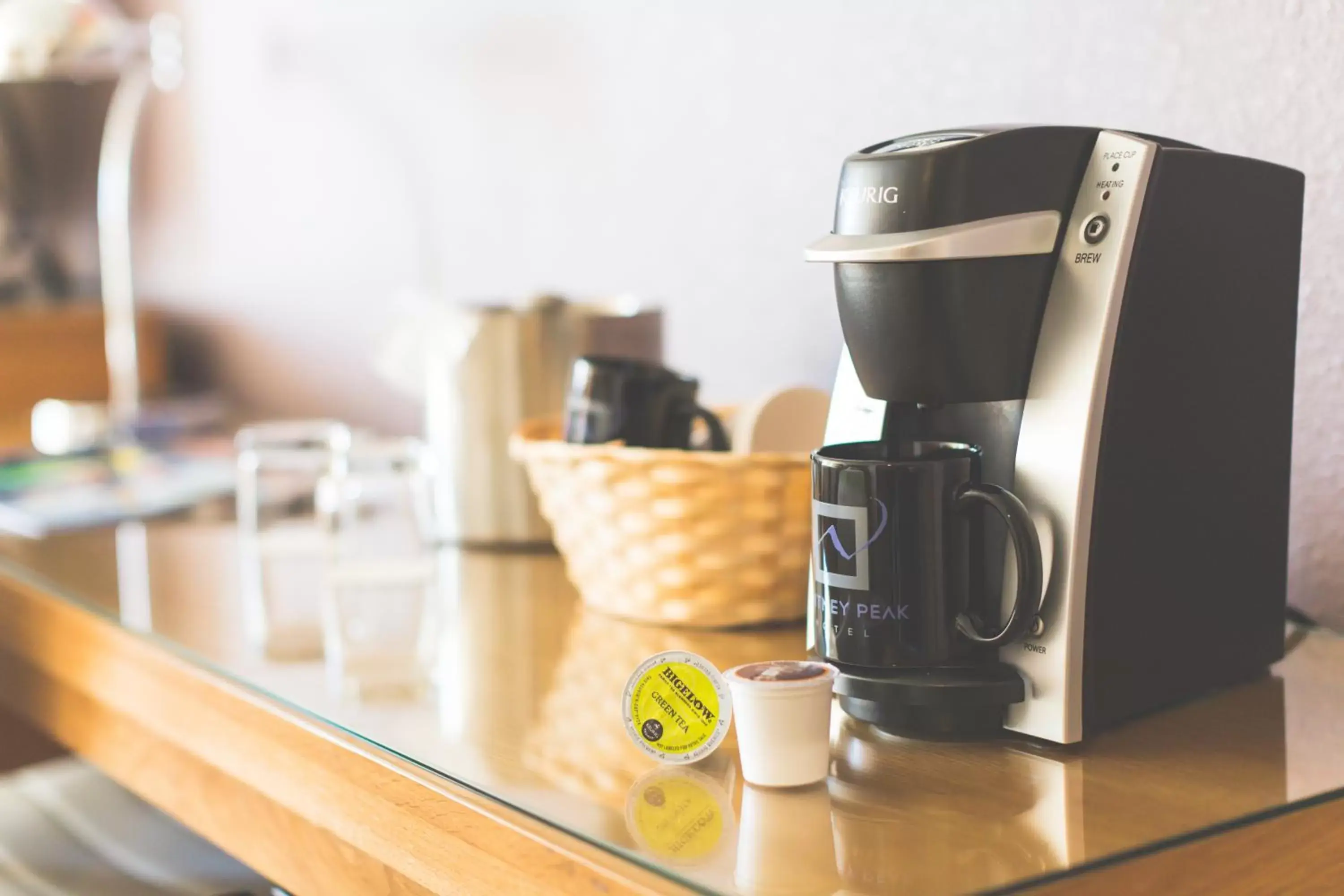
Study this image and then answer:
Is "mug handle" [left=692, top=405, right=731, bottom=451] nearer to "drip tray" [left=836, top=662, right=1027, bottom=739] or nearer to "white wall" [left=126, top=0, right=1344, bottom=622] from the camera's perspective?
"white wall" [left=126, top=0, right=1344, bottom=622]

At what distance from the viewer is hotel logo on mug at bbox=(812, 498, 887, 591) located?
724 mm

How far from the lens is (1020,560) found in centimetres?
69

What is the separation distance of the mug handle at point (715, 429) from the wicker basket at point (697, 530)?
9 centimetres


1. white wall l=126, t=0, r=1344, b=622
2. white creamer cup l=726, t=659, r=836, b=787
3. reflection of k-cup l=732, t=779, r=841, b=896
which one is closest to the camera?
reflection of k-cup l=732, t=779, r=841, b=896

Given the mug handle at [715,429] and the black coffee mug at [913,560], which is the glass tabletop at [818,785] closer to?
the black coffee mug at [913,560]

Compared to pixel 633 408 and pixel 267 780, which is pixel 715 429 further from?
pixel 267 780

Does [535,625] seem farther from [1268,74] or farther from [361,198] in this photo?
[361,198]

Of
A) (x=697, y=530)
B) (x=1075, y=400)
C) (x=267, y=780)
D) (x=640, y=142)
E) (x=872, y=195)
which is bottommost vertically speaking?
(x=267, y=780)

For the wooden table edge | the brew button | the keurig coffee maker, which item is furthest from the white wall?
the wooden table edge

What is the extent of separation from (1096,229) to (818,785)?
30 centimetres

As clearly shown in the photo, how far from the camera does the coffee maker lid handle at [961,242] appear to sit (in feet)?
2.21

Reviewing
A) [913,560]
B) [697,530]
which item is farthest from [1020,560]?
[697,530]

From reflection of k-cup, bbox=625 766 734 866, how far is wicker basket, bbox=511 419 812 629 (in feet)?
0.89

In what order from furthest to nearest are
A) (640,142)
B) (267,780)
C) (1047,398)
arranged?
1. (640,142)
2. (267,780)
3. (1047,398)
